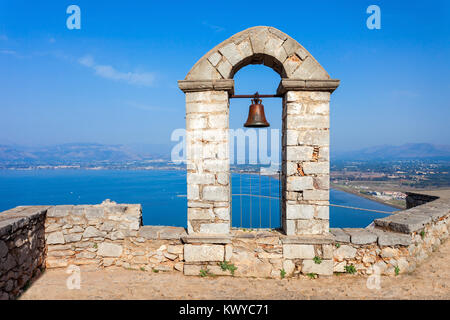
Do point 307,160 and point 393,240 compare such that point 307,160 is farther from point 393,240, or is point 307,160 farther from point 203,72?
point 203,72

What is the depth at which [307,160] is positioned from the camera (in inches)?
133

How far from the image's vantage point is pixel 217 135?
11.2 ft

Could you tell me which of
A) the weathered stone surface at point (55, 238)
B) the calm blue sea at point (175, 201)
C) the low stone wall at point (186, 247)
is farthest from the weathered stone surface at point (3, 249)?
the calm blue sea at point (175, 201)

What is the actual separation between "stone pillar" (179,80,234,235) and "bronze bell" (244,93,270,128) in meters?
0.45

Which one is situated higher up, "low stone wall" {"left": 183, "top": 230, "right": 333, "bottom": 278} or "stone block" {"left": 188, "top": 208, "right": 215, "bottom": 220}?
"stone block" {"left": 188, "top": 208, "right": 215, "bottom": 220}

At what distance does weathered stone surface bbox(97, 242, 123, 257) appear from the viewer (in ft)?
12.1

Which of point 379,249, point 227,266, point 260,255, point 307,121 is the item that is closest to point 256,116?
point 307,121

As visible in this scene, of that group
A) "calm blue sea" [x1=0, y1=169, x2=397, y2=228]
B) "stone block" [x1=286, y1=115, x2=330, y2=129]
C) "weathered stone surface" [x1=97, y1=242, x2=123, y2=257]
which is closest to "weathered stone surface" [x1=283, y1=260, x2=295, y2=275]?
"stone block" [x1=286, y1=115, x2=330, y2=129]

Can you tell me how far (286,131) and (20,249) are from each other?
391 centimetres

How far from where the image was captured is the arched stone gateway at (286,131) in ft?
11.0

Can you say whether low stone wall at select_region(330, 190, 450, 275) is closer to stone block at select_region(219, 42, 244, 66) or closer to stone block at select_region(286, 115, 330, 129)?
stone block at select_region(286, 115, 330, 129)

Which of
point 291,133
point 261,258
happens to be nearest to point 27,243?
point 261,258

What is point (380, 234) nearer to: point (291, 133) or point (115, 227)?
point (291, 133)
